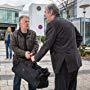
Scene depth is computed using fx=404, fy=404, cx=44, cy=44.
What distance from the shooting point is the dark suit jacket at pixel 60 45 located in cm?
632

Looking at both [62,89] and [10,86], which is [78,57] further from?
[10,86]

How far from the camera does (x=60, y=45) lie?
636cm

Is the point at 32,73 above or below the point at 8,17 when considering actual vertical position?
above

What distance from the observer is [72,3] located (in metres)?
52.8

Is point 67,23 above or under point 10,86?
above

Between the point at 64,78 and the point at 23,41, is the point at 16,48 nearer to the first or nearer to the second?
the point at 23,41

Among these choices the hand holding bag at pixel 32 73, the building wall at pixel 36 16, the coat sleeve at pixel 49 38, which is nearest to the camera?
the coat sleeve at pixel 49 38

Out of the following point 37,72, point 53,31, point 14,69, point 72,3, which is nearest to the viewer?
point 53,31

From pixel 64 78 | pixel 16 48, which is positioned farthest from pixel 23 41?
pixel 64 78

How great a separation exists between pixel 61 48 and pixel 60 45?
5cm

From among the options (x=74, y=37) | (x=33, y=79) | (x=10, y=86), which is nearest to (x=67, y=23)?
(x=74, y=37)

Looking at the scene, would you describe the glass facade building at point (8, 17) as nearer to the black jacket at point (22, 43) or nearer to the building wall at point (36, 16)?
the building wall at point (36, 16)

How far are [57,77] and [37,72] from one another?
552 millimetres

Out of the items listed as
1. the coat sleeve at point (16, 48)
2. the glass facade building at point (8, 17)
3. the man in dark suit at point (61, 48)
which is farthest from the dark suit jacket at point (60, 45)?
the glass facade building at point (8, 17)
